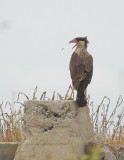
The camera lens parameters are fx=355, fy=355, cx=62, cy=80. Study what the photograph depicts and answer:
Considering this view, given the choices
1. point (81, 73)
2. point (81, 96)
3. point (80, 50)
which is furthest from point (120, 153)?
point (80, 50)

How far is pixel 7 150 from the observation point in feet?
18.4

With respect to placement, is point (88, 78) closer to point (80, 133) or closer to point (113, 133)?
point (80, 133)

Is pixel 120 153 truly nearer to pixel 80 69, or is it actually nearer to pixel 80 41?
pixel 80 69

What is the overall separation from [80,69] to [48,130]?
97 centimetres

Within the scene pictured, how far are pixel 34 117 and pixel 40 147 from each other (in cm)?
42

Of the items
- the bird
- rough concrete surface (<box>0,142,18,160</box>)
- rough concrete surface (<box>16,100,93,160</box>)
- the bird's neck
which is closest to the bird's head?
the bird's neck

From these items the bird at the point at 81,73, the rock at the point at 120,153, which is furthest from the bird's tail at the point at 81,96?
the rock at the point at 120,153

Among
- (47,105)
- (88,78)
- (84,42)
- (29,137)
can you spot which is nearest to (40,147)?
(29,137)

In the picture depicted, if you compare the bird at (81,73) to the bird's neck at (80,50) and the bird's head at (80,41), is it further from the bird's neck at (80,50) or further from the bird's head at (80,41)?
the bird's head at (80,41)

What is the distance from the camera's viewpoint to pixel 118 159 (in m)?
6.35

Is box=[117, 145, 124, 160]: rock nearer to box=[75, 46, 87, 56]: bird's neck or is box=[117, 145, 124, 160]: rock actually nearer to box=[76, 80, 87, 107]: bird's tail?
box=[76, 80, 87, 107]: bird's tail

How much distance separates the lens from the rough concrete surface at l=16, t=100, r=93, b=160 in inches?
190

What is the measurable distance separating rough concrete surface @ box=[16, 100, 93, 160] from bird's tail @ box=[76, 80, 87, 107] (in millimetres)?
85

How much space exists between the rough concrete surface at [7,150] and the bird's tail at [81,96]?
1.40m
